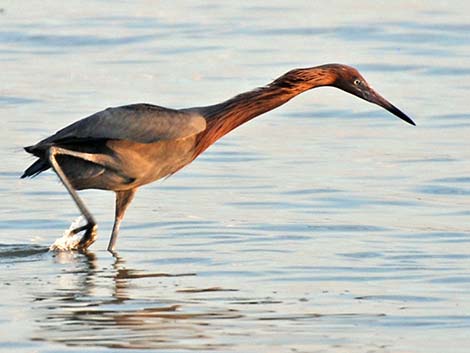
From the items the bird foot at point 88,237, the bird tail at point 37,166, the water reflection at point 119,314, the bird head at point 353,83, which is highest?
the bird head at point 353,83

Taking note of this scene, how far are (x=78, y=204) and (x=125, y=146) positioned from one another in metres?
0.52

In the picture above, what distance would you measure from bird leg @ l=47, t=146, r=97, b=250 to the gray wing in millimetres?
96

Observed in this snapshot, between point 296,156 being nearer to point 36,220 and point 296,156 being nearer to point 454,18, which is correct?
point 36,220

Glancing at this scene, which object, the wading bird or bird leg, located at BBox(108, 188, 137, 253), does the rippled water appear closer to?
bird leg, located at BBox(108, 188, 137, 253)

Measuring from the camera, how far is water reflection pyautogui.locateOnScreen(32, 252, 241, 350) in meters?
7.84

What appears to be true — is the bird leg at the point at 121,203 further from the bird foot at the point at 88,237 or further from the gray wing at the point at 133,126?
the gray wing at the point at 133,126

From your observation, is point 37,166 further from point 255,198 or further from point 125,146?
point 255,198

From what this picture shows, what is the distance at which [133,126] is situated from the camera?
10.4 meters

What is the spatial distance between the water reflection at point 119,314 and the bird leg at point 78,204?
68 centimetres

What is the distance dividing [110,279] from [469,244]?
8.12 feet

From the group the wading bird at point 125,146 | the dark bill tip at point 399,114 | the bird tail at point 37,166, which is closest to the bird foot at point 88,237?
the wading bird at point 125,146

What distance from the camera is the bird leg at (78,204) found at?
10.4 meters

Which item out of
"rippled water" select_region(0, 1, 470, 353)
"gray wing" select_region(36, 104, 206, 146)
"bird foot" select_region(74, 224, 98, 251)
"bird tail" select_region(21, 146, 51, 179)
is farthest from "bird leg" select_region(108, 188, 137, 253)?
"gray wing" select_region(36, 104, 206, 146)

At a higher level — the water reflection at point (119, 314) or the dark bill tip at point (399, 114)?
the dark bill tip at point (399, 114)
